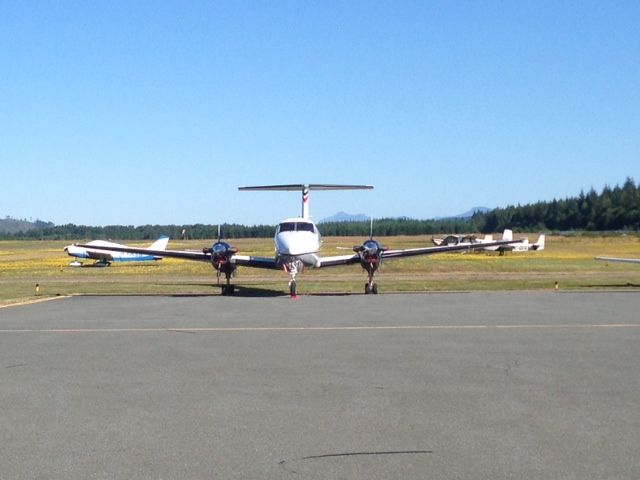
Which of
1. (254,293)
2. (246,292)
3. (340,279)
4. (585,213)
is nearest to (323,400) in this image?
(254,293)

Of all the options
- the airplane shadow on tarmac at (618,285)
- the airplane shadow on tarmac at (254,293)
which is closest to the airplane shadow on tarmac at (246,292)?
the airplane shadow on tarmac at (254,293)

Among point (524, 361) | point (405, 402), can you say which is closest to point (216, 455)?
point (405, 402)

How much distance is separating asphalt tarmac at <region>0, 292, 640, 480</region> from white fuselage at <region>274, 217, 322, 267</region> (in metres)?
12.5

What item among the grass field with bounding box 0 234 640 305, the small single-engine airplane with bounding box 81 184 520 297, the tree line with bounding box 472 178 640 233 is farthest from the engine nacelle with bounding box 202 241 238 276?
the tree line with bounding box 472 178 640 233

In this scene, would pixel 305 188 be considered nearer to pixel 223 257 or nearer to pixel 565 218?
pixel 223 257

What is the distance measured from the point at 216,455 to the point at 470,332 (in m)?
10.6

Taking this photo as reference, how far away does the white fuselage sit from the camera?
31.5 meters

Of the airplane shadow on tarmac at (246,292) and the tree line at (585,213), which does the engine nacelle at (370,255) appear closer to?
the airplane shadow on tarmac at (246,292)

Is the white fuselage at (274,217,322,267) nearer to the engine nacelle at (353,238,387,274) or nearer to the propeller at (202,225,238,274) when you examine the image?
the engine nacelle at (353,238,387,274)

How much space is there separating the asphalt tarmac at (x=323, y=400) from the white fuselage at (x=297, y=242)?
40.9 ft

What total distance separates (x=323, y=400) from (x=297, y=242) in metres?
22.1

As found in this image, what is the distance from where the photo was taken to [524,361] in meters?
12.6

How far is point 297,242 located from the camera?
31.5 meters

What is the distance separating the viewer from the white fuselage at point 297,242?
31.5 metres
